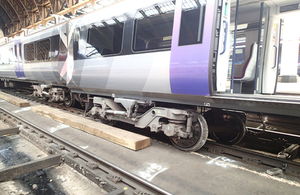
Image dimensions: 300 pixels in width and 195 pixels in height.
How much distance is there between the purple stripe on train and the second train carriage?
2cm

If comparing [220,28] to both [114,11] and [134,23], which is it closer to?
[134,23]

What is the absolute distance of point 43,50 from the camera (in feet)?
26.5

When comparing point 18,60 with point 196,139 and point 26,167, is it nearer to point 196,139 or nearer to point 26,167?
point 26,167

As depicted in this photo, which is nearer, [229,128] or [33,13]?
[229,128]

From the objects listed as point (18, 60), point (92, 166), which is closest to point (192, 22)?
point (92, 166)

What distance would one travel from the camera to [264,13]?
15.2ft

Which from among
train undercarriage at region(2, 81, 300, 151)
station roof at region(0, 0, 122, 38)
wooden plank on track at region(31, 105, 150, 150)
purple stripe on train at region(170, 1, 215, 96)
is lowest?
wooden plank on track at region(31, 105, 150, 150)

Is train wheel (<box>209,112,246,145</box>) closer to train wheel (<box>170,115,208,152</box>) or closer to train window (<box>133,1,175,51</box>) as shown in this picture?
train wheel (<box>170,115,208,152</box>)

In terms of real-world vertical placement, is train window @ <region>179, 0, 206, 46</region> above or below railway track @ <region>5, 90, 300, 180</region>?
above

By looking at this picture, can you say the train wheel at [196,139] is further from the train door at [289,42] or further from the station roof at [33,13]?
the station roof at [33,13]

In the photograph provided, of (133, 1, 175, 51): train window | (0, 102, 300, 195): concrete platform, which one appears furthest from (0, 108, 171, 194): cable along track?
(133, 1, 175, 51): train window

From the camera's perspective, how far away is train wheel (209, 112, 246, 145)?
4398 millimetres

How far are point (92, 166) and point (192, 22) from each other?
2834 millimetres

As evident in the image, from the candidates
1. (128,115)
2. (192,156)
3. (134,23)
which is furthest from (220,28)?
(128,115)
